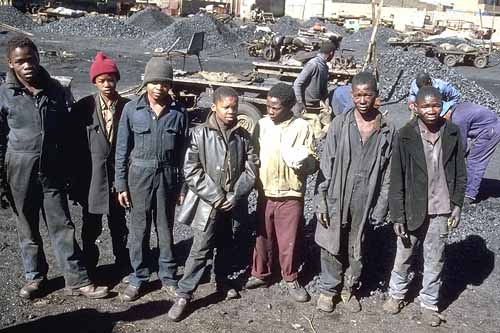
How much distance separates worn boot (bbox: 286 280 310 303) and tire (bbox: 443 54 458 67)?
19.6 metres

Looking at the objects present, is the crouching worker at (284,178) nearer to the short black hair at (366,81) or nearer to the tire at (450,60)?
the short black hair at (366,81)

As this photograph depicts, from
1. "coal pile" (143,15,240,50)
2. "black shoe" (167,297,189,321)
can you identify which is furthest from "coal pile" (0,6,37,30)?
"black shoe" (167,297,189,321)

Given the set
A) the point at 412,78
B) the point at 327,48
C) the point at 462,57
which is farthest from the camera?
the point at 462,57

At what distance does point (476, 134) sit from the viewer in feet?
20.5

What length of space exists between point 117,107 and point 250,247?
195 cm

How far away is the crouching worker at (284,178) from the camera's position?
13.1 ft

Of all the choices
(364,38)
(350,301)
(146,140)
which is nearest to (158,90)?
(146,140)

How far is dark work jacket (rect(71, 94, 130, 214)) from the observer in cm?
410

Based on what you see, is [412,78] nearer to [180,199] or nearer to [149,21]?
[180,199]

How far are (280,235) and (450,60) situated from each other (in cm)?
1994

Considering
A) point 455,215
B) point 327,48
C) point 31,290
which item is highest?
point 327,48

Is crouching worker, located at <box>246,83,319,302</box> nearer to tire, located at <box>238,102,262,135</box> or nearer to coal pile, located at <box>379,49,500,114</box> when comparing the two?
tire, located at <box>238,102,262,135</box>

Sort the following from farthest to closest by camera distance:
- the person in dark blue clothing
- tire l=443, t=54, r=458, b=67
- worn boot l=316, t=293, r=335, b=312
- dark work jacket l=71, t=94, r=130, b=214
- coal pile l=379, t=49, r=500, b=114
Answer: tire l=443, t=54, r=458, b=67
coal pile l=379, t=49, r=500, b=114
the person in dark blue clothing
worn boot l=316, t=293, r=335, b=312
dark work jacket l=71, t=94, r=130, b=214

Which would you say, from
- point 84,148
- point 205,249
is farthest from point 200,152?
point 84,148
